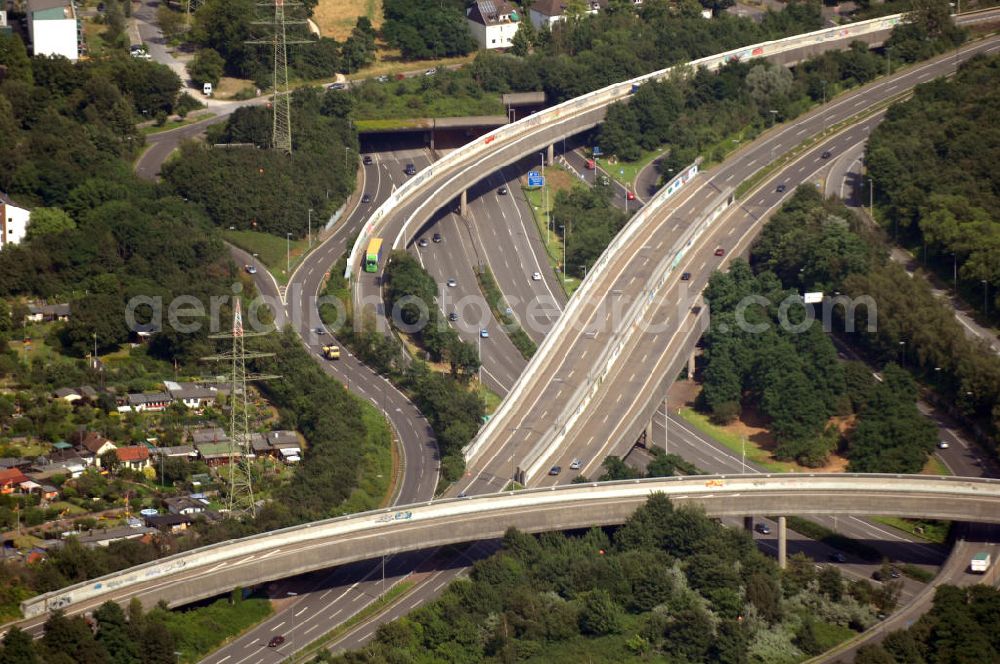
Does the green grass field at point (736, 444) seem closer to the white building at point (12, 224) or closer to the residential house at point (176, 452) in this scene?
the residential house at point (176, 452)

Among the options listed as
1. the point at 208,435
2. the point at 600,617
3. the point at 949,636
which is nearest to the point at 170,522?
the point at 208,435

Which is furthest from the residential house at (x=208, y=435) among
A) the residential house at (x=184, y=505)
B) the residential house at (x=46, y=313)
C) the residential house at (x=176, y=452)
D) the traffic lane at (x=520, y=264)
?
the traffic lane at (x=520, y=264)

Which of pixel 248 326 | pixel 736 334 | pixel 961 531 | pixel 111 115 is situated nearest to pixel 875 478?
pixel 961 531

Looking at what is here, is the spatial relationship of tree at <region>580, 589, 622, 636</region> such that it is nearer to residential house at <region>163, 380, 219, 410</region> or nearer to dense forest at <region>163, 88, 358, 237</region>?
residential house at <region>163, 380, 219, 410</region>

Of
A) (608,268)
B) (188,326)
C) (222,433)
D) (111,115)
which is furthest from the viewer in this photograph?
(111,115)

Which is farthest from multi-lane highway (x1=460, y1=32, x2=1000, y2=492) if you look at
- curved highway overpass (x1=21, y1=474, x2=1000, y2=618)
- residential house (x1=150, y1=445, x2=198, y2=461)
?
residential house (x1=150, y1=445, x2=198, y2=461)

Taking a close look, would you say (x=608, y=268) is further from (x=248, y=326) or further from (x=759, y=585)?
(x=759, y=585)

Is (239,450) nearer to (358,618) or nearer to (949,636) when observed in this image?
(358,618)

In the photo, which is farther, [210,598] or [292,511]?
[292,511]
